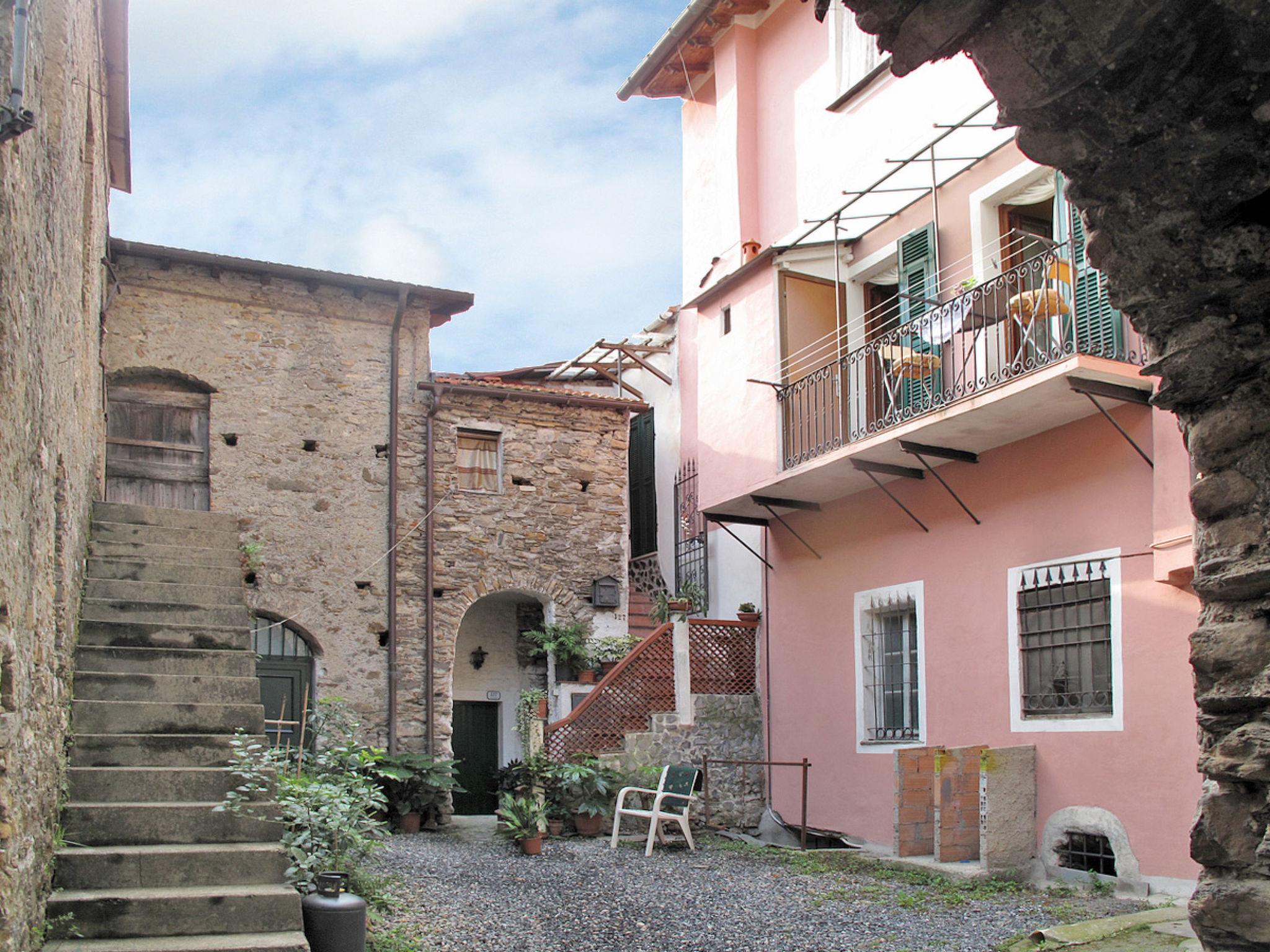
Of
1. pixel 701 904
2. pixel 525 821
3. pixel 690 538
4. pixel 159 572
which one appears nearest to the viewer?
pixel 159 572

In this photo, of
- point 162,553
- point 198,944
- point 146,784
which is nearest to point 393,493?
point 162,553

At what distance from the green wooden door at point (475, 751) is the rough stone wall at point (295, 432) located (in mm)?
2019

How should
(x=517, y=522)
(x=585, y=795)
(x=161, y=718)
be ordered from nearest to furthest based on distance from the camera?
(x=161, y=718) < (x=585, y=795) < (x=517, y=522)

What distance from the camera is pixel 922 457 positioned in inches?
397

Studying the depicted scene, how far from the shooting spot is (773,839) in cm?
1176

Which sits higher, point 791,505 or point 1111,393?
point 1111,393

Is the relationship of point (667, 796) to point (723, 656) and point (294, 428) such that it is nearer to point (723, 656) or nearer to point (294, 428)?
point (723, 656)

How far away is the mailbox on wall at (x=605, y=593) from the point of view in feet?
47.8

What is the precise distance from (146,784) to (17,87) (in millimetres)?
4093

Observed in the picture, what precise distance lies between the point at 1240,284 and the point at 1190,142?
0.44 metres

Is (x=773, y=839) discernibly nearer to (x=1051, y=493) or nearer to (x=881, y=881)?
(x=881, y=881)

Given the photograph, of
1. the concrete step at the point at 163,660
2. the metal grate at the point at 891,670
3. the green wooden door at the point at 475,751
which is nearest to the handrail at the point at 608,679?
the metal grate at the point at 891,670

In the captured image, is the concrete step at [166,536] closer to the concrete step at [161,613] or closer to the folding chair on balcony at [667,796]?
the concrete step at [161,613]

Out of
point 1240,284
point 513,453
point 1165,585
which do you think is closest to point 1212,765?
point 1240,284
